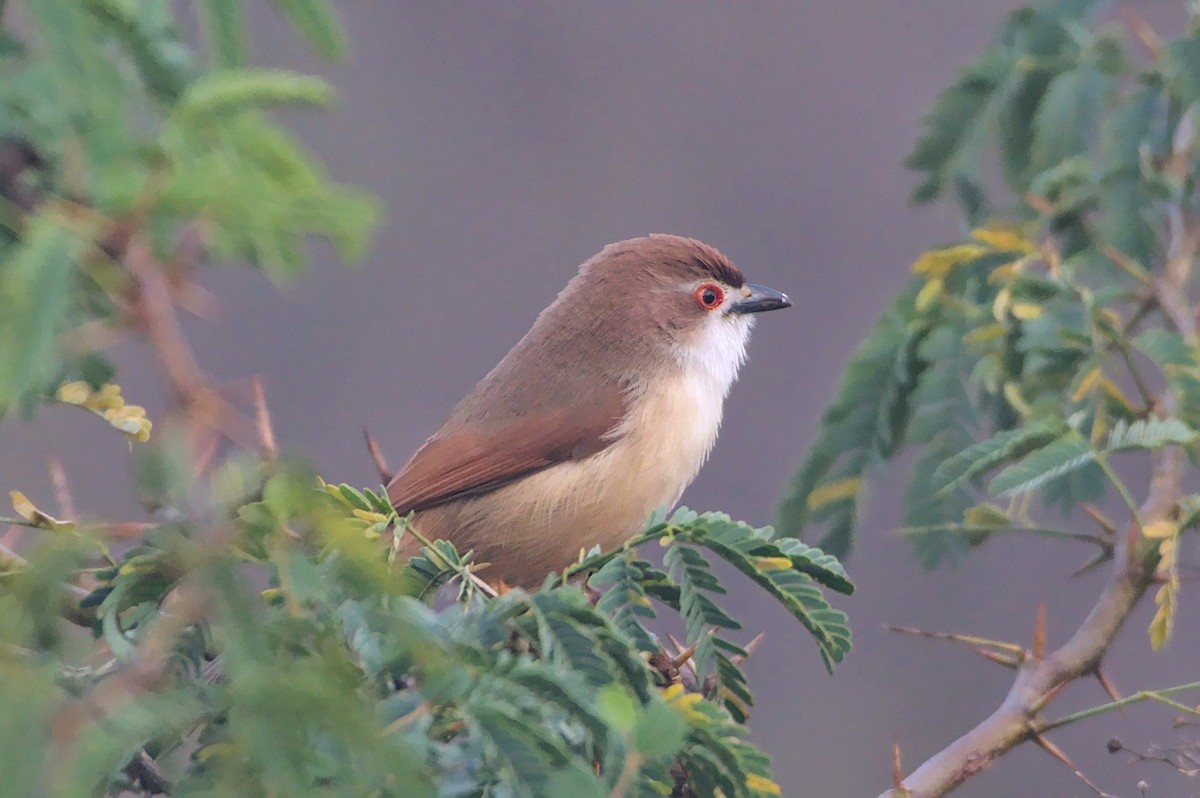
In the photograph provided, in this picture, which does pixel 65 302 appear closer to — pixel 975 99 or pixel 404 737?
pixel 404 737

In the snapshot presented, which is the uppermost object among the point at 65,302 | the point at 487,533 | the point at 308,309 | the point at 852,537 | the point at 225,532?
the point at 65,302

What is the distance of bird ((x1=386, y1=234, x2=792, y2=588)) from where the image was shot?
4.61m

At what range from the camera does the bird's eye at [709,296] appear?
18.5 ft

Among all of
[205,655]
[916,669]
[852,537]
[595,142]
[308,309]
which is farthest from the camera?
[595,142]

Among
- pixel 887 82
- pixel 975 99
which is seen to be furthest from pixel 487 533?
pixel 887 82

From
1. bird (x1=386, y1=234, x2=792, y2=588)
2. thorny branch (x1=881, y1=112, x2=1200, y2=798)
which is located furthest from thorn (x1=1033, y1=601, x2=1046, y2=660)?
bird (x1=386, y1=234, x2=792, y2=588)

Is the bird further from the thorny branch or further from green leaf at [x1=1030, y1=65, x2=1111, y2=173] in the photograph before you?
green leaf at [x1=1030, y1=65, x2=1111, y2=173]

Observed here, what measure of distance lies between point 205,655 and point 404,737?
0.43 metres

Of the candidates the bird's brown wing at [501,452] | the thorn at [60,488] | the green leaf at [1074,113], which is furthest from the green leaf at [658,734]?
the green leaf at [1074,113]

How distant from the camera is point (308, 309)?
10633 mm

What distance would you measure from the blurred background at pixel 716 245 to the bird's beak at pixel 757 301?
2.97 metres

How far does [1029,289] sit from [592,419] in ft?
5.17

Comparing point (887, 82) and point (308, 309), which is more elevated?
point (887, 82)

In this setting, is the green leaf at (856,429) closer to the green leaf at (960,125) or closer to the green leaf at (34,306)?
the green leaf at (960,125)
